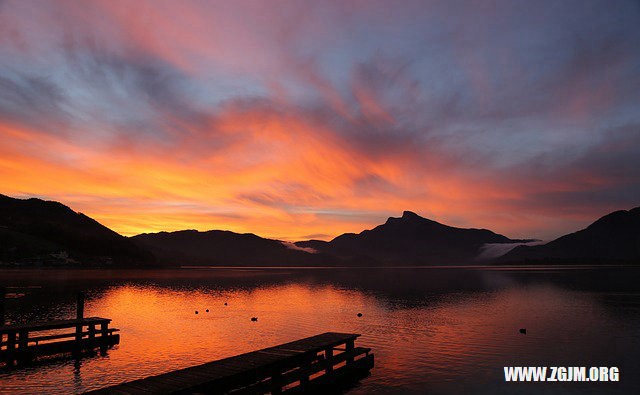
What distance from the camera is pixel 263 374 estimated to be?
24.3m

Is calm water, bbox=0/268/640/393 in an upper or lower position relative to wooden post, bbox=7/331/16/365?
lower

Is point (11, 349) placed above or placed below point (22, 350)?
above

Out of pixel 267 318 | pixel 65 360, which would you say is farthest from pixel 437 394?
pixel 267 318

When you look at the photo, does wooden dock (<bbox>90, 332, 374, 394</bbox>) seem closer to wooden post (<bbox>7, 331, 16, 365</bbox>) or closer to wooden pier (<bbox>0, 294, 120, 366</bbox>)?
wooden pier (<bbox>0, 294, 120, 366</bbox>)

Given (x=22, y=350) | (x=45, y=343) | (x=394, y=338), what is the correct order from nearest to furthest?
(x=22, y=350) < (x=45, y=343) < (x=394, y=338)

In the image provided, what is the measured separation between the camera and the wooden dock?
20406 mm

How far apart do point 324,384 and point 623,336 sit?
3939 centimetres

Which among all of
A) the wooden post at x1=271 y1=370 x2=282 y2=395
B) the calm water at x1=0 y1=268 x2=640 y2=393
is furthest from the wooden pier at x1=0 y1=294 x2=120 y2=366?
the wooden post at x1=271 y1=370 x2=282 y2=395

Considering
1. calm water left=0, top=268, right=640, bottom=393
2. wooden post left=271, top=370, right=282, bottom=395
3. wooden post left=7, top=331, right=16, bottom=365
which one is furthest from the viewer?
wooden post left=7, top=331, right=16, bottom=365

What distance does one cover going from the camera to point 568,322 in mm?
60469

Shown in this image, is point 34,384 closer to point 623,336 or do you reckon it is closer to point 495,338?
point 495,338

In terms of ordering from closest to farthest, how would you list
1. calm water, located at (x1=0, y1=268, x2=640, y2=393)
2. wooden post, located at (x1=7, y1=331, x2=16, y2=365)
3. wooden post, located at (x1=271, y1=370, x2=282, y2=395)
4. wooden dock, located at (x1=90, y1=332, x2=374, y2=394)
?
wooden dock, located at (x1=90, y1=332, x2=374, y2=394) → wooden post, located at (x1=271, y1=370, x2=282, y2=395) → calm water, located at (x1=0, y1=268, x2=640, y2=393) → wooden post, located at (x1=7, y1=331, x2=16, y2=365)

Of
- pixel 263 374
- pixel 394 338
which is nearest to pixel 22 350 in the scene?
pixel 263 374

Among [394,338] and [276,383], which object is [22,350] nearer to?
[276,383]
